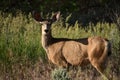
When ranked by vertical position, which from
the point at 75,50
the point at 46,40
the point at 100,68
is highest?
the point at 46,40

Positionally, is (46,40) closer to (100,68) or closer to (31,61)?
(31,61)

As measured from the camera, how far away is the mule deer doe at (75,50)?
12.5 meters

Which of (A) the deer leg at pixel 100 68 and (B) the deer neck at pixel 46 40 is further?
(B) the deer neck at pixel 46 40

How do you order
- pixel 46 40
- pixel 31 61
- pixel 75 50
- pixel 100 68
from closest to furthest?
pixel 100 68, pixel 75 50, pixel 46 40, pixel 31 61

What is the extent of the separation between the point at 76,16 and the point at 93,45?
9596 millimetres

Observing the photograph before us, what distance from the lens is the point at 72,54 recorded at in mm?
12727

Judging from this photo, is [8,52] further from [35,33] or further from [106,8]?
Answer: [106,8]

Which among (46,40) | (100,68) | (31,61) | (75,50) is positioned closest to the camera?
(100,68)

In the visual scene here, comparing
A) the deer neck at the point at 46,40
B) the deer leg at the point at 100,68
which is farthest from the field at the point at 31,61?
the deer neck at the point at 46,40

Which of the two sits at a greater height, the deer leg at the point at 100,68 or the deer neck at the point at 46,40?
the deer neck at the point at 46,40

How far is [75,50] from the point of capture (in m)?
12.7

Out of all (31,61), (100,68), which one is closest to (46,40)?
(31,61)

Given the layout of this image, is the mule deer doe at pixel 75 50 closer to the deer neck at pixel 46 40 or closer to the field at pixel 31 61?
the deer neck at pixel 46 40

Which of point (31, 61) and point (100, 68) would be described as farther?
point (31, 61)
